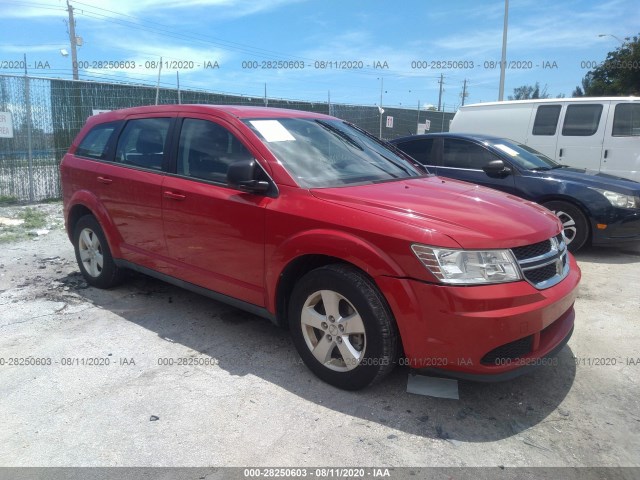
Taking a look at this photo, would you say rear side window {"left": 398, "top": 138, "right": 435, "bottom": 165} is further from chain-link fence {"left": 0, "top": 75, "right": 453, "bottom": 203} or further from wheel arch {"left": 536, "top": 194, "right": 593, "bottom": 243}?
chain-link fence {"left": 0, "top": 75, "right": 453, "bottom": 203}

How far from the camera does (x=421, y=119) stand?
20.7 metres

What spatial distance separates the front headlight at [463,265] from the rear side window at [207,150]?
156 centimetres

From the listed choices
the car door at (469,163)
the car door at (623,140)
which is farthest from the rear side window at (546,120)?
the car door at (469,163)

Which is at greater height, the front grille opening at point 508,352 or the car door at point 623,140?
the car door at point 623,140

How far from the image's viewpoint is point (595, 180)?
6.46 meters

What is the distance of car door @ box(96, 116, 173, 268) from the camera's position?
13.8 feet

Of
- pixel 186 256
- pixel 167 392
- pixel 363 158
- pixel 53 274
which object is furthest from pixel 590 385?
pixel 53 274

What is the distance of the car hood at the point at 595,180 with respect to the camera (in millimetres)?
6305

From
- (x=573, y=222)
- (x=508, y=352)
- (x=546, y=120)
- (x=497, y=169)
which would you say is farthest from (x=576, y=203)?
(x=508, y=352)

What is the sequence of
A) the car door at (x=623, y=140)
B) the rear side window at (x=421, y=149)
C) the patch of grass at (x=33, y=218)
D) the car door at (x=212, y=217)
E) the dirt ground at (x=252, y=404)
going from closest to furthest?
the dirt ground at (x=252, y=404) → the car door at (x=212, y=217) → the rear side window at (x=421, y=149) → the patch of grass at (x=33, y=218) → the car door at (x=623, y=140)

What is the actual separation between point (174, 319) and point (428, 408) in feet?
7.87

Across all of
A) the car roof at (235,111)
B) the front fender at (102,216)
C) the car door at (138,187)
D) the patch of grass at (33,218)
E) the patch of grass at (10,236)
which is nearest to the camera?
the car roof at (235,111)

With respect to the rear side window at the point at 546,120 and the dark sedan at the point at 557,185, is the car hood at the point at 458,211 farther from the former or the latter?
the rear side window at the point at 546,120

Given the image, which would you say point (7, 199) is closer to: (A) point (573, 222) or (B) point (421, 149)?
(B) point (421, 149)
